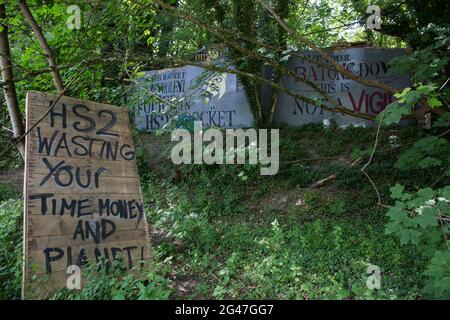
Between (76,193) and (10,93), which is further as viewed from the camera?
(10,93)

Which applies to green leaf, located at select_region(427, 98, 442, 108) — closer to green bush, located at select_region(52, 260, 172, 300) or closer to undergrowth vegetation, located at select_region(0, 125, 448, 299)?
undergrowth vegetation, located at select_region(0, 125, 448, 299)

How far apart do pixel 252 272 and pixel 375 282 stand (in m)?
1.22

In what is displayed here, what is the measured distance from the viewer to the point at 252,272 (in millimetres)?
4309

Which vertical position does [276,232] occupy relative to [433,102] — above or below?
below

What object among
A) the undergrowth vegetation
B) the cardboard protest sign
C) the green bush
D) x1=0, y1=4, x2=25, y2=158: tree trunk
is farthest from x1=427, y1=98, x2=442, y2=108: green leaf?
x1=0, y1=4, x2=25, y2=158: tree trunk

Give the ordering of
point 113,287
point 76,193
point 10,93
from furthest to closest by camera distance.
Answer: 1. point 10,93
2. point 76,193
3. point 113,287

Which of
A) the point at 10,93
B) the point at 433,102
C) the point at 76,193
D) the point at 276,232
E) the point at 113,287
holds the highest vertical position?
the point at 10,93

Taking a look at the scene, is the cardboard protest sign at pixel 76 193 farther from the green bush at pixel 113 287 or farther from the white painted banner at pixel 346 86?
the white painted banner at pixel 346 86

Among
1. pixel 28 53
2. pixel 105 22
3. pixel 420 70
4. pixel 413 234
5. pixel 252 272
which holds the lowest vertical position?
pixel 252 272

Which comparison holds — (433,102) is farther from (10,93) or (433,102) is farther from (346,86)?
(346,86)

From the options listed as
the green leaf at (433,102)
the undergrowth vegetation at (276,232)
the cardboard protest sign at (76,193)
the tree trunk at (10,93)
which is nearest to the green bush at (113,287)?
Answer: the undergrowth vegetation at (276,232)

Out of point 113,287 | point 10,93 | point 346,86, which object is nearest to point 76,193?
point 113,287

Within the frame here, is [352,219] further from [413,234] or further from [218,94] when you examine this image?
[218,94]

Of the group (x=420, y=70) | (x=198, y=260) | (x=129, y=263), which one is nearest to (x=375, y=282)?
(x=198, y=260)
